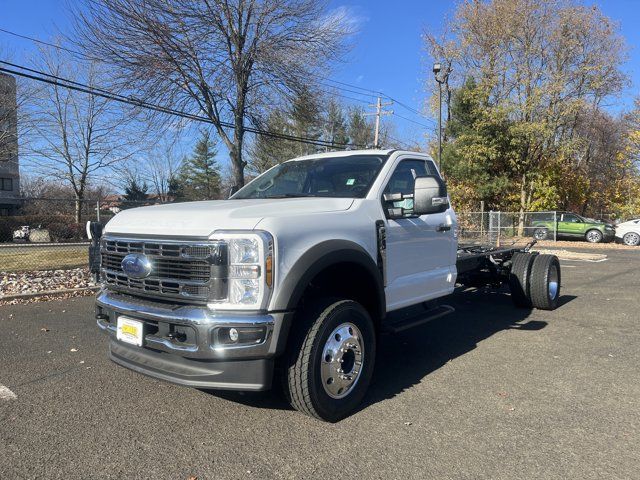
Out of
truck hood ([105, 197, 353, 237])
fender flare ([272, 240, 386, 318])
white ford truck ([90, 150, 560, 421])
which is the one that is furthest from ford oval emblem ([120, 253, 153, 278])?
fender flare ([272, 240, 386, 318])

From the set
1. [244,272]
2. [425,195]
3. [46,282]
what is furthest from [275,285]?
[46,282]

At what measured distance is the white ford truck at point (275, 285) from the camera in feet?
10.5

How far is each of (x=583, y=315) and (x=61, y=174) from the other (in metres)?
33.2

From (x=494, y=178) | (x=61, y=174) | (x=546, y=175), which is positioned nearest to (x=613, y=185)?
(x=546, y=175)

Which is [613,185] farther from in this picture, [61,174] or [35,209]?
[61,174]

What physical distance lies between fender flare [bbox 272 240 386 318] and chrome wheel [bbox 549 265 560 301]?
4663 millimetres

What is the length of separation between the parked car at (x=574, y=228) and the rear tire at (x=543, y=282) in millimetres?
18516

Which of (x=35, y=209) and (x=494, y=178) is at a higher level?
(x=494, y=178)

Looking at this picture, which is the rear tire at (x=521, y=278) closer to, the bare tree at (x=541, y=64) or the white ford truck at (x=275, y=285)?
the white ford truck at (x=275, y=285)

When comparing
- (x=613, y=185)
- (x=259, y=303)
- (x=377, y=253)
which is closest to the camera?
(x=259, y=303)

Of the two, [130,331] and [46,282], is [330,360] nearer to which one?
[130,331]

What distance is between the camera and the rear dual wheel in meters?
7.41

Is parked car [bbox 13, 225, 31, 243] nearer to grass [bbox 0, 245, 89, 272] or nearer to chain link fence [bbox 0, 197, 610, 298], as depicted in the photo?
chain link fence [bbox 0, 197, 610, 298]

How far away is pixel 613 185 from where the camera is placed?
3478cm
